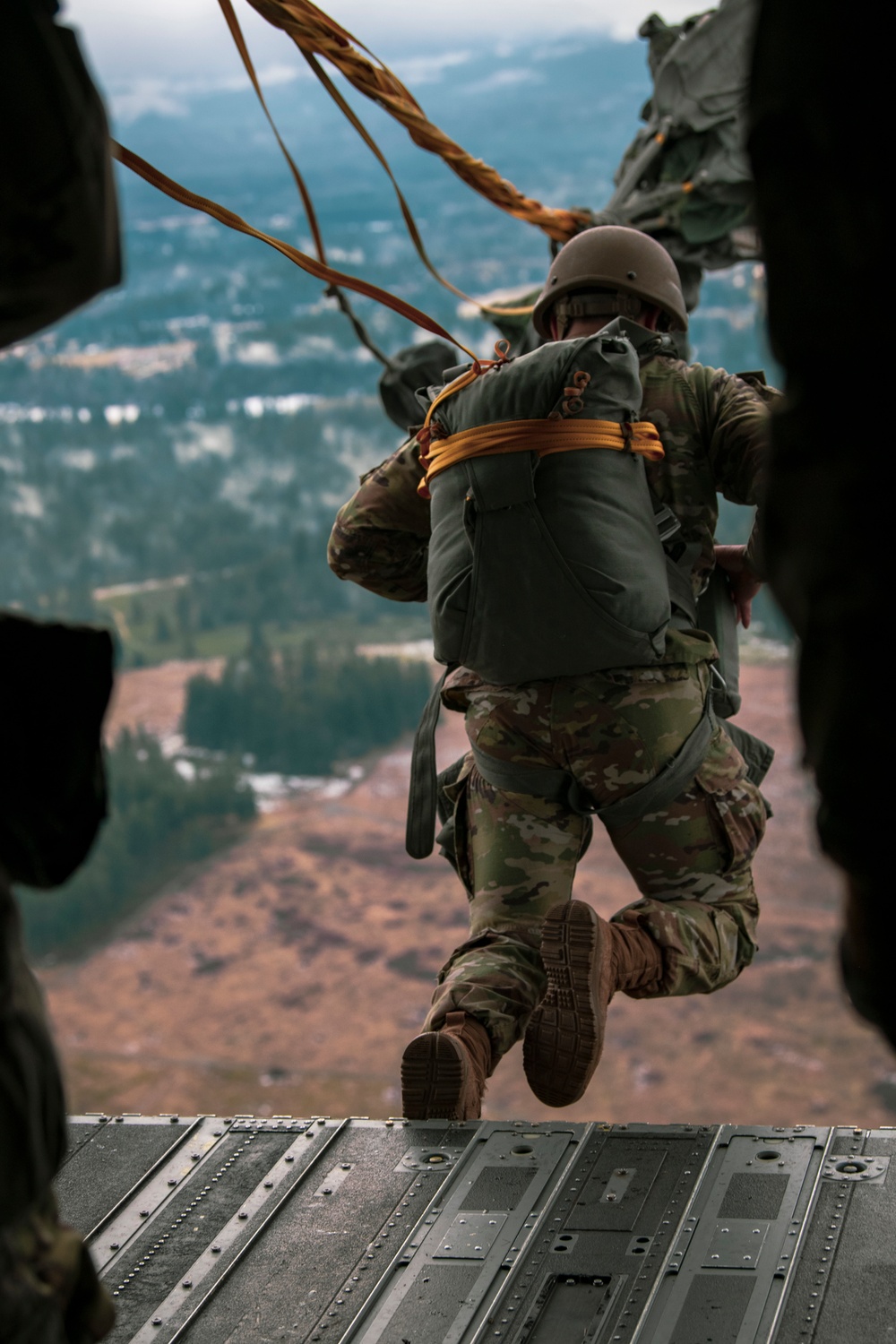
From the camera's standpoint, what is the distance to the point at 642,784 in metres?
4.00

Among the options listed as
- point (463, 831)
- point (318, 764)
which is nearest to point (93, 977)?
point (318, 764)

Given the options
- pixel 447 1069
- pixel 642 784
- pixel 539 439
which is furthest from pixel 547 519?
pixel 447 1069

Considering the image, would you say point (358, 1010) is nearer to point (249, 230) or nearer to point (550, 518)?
point (249, 230)

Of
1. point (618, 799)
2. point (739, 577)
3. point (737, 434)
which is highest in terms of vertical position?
point (737, 434)

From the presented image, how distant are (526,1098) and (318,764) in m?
20.6

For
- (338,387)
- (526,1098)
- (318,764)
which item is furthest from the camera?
(338,387)

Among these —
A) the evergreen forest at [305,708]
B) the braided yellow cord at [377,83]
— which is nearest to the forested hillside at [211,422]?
the evergreen forest at [305,708]

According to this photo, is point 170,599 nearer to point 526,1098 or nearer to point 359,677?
point 359,677

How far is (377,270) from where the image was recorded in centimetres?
8406

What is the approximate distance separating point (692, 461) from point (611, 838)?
98 centimetres

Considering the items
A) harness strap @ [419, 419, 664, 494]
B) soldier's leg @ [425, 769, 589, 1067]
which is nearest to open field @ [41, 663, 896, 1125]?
soldier's leg @ [425, 769, 589, 1067]

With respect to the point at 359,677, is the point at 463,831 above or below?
above

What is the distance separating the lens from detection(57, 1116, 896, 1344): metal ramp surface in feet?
10.0

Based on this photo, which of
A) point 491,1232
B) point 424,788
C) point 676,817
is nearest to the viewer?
point 491,1232
